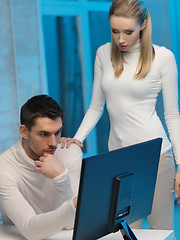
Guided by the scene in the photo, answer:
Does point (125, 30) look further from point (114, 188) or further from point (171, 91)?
point (114, 188)

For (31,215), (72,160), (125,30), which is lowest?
(31,215)

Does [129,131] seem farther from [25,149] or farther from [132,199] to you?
[132,199]

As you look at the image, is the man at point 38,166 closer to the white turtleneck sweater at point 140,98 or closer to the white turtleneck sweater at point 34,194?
the white turtleneck sweater at point 34,194

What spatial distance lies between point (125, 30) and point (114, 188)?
937 millimetres

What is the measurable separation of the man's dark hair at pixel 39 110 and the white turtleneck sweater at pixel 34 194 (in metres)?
0.13

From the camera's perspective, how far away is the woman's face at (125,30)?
6.72ft

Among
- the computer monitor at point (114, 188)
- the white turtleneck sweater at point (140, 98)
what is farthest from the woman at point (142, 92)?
the computer monitor at point (114, 188)

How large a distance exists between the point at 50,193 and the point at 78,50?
11.4ft

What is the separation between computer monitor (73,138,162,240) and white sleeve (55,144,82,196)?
51 centimetres

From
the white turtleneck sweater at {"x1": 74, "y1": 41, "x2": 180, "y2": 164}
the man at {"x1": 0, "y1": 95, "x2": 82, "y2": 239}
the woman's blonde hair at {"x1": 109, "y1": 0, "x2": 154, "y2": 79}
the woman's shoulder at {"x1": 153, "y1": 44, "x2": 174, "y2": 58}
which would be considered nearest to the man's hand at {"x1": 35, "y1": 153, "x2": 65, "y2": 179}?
the man at {"x1": 0, "y1": 95, "x2": 82, "y2": 239}

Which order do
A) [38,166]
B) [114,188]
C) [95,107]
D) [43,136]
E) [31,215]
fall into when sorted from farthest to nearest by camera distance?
[95,107], [43,136], [38,166], [31,215], [114,188]

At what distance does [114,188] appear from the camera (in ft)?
4.52

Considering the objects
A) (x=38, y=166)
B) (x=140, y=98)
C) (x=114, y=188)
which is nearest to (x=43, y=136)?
(x=38, y=166)

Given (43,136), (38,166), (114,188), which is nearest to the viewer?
(114,188)
